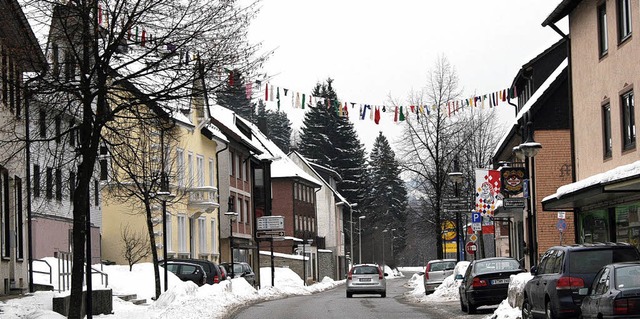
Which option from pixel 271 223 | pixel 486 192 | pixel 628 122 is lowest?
pixel 271 223

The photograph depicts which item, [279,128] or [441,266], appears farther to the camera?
[279,128]

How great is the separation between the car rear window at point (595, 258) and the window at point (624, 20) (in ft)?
27.4

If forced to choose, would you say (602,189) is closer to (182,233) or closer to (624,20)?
(624,20)

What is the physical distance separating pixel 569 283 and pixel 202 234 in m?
39.4

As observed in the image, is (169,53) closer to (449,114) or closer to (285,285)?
(449,114)

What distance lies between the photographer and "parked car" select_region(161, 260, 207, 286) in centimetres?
3723

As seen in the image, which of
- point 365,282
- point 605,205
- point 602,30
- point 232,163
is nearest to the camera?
point 602,30

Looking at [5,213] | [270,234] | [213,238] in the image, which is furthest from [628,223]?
[213,238]

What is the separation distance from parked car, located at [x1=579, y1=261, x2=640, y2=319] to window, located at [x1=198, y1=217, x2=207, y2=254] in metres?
40.3

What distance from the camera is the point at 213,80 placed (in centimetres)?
1942

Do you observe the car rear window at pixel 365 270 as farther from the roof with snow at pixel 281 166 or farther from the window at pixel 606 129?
the roof with snow at pixel 281 166

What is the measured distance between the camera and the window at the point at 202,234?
55375mm

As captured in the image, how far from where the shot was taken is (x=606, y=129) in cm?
2783

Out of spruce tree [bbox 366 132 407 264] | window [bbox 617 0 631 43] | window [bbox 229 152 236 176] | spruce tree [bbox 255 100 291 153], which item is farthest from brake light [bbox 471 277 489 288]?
spruce tree [bbox 255 100 291 153]
